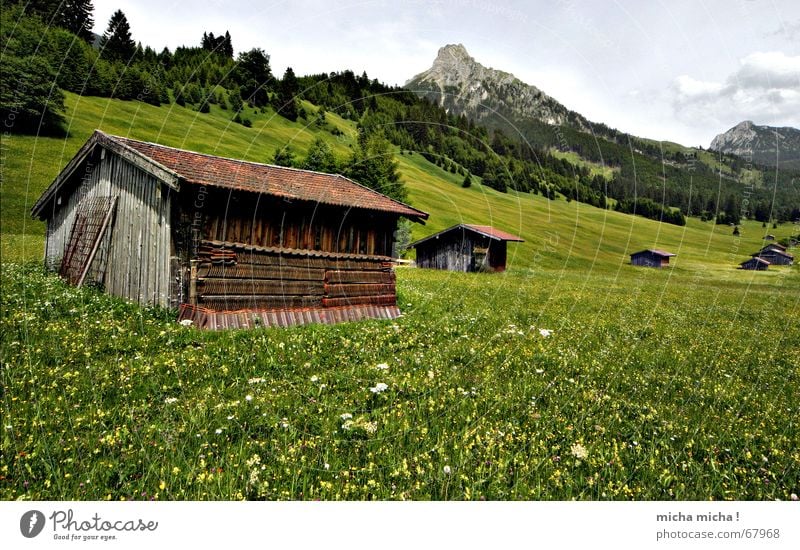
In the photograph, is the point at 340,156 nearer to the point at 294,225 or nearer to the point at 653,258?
the point at 294,225

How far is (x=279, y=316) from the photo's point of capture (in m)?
12.9

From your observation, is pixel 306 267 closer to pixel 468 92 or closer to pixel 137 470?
pixel 468 92

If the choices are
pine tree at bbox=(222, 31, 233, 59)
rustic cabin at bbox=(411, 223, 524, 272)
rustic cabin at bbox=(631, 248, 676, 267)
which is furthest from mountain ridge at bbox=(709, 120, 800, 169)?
rustic cabin at bbox=(631, 248, 676, 267)

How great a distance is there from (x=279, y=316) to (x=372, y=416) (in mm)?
8216

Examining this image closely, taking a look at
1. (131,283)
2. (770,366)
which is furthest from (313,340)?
(770,366)

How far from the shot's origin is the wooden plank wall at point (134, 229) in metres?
12.5

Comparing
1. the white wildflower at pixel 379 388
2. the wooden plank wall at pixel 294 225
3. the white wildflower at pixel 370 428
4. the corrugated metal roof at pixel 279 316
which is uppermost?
the wooden plank wall at pixel 294 225

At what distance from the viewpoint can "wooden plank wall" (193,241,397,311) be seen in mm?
11891

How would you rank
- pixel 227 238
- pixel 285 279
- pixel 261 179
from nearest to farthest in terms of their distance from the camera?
pixel 227 238 → pixel 261 179 → pixel 285 279

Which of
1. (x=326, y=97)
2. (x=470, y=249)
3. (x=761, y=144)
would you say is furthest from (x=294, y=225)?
(x=470, y=249)

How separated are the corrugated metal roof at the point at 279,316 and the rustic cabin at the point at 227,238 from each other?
38 mm

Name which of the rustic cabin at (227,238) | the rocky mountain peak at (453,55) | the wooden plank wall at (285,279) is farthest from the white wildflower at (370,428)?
the wooden plank wall at (285,279)

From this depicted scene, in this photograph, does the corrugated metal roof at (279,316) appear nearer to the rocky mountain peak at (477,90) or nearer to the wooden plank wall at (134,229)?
the wooden plank wall at (134,229)

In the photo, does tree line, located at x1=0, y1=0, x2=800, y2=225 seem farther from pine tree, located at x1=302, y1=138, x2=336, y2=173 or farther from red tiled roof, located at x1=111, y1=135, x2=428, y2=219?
pine tree, located at x1=302, y1=138, x2=336, y2=173
